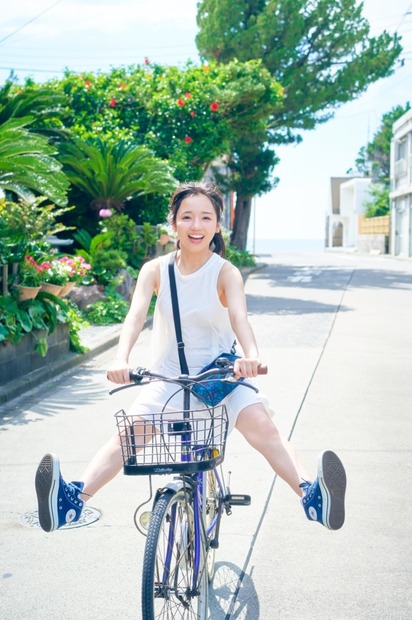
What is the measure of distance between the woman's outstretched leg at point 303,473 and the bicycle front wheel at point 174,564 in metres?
0.43

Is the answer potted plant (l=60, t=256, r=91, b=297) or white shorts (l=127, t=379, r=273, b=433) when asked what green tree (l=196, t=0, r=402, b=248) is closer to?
potted plant (l=60, t=256, r=91, b=297)

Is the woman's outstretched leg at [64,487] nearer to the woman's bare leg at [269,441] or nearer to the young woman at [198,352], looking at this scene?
the young woman at [198,352]

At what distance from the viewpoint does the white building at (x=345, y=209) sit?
77.8 m

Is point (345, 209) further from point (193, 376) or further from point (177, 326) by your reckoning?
point (193, 376)

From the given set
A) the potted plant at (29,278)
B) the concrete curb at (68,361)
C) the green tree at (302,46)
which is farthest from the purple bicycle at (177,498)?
the green tree at (302,46)

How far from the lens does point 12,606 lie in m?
3.84

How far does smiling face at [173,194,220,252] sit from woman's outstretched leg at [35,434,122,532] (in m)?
0.85

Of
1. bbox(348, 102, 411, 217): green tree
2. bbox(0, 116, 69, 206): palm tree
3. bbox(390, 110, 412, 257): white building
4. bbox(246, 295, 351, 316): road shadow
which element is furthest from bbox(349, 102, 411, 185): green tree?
bbox(0, 116, 69, 206): palm tree

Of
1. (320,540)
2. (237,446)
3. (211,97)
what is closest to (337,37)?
(211,97)

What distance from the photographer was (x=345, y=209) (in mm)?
85688

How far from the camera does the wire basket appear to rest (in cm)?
299

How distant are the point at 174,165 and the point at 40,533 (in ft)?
48.2

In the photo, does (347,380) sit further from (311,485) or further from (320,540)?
(311,485)

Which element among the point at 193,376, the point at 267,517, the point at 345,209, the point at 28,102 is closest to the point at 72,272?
the point at 28,102
